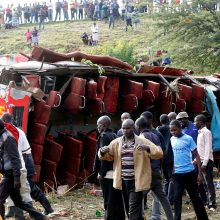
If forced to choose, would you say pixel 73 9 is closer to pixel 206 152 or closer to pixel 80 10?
pixel 80 10

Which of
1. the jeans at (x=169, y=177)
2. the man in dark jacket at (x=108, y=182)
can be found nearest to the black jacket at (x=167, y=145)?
the jeans at (x=169, y=177)

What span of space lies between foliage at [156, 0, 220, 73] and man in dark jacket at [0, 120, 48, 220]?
12.8 meters

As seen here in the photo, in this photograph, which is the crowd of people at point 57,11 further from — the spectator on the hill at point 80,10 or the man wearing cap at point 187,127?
the man wearing cap at point 187,127

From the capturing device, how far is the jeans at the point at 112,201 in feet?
24.8

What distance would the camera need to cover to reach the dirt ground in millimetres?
8931

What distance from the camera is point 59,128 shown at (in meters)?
11.7

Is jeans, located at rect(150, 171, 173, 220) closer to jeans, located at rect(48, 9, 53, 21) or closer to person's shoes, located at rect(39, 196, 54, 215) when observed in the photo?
person's shoes, located at rect(39, 196, 54, 215)

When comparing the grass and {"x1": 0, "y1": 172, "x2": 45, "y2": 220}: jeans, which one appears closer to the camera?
{"x1": 0, "y1": 172, "x2": 45, "y2": 220}: jeans

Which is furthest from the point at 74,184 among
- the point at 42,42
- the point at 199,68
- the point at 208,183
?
the point at 42,42

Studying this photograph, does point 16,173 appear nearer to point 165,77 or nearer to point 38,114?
point 38,114

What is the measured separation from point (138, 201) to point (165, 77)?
6.42 m

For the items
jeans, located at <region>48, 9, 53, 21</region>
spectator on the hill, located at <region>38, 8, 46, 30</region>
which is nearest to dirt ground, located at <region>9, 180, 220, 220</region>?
spectator on the hill, located at <region>38, 8, 46, 30</region>

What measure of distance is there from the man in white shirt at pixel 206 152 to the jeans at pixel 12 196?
9.46 feet

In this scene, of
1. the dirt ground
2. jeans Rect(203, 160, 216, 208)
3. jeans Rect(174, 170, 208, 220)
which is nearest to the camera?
jeans Rect(174, 170, 208, 220)
